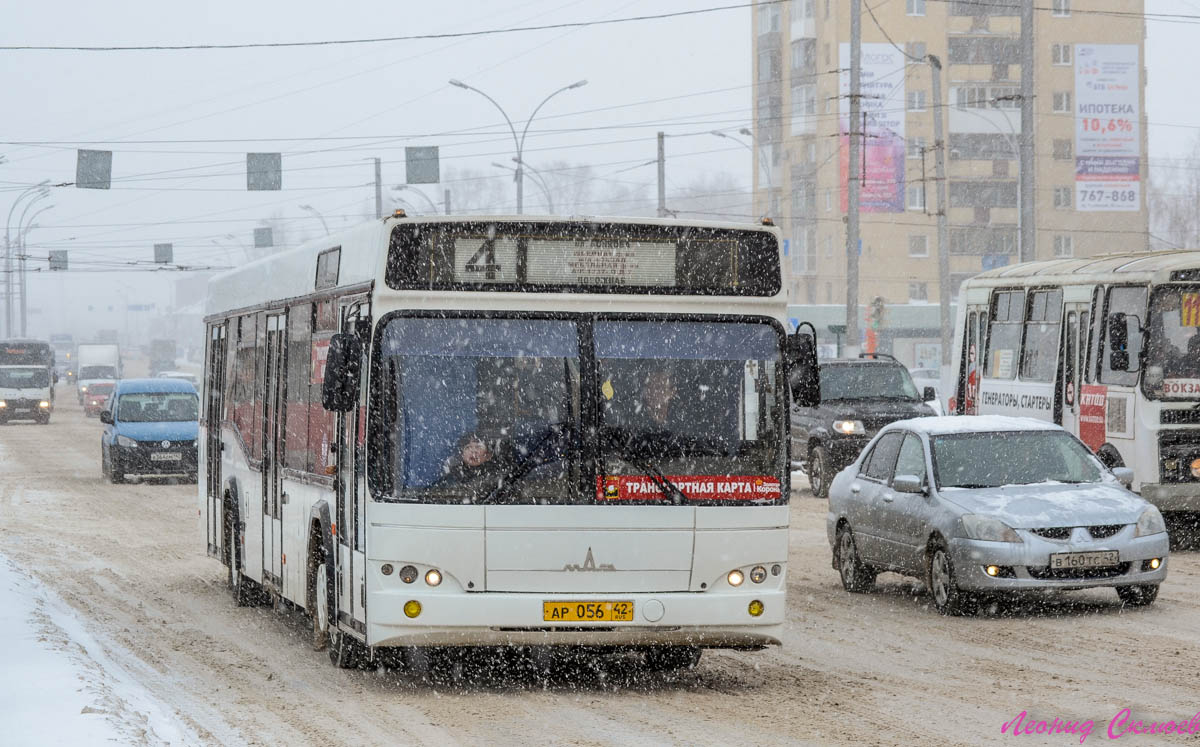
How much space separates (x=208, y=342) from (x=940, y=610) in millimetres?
7497

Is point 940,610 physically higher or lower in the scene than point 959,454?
lower

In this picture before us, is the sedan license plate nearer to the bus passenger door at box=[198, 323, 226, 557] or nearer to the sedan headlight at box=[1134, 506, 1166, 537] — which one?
the sedan headlight at box=[1134, 506, 1166, 537]

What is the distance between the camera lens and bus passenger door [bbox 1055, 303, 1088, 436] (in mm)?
20766

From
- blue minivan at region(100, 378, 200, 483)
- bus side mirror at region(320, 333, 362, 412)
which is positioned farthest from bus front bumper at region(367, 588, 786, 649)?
blue minivan at region(100, 378, 200, 483)

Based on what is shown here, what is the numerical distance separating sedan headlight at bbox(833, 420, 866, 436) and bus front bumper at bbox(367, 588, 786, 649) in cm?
1753

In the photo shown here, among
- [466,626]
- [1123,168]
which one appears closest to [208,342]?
[466,626]

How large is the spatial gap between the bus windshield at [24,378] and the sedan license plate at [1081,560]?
57.1m

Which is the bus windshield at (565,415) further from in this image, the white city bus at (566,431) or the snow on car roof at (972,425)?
A: the snow on car roof at (972,425)

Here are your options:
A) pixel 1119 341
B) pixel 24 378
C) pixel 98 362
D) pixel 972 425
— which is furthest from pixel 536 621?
pixel 98 362

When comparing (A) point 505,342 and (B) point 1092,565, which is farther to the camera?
(B) point 1092,565

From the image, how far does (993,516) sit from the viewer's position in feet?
45.8

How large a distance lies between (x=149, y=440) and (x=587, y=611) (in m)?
24.9

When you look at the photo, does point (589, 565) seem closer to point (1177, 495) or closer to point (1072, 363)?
point (1177, 495)

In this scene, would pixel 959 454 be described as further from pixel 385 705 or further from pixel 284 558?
pixel 385 705
